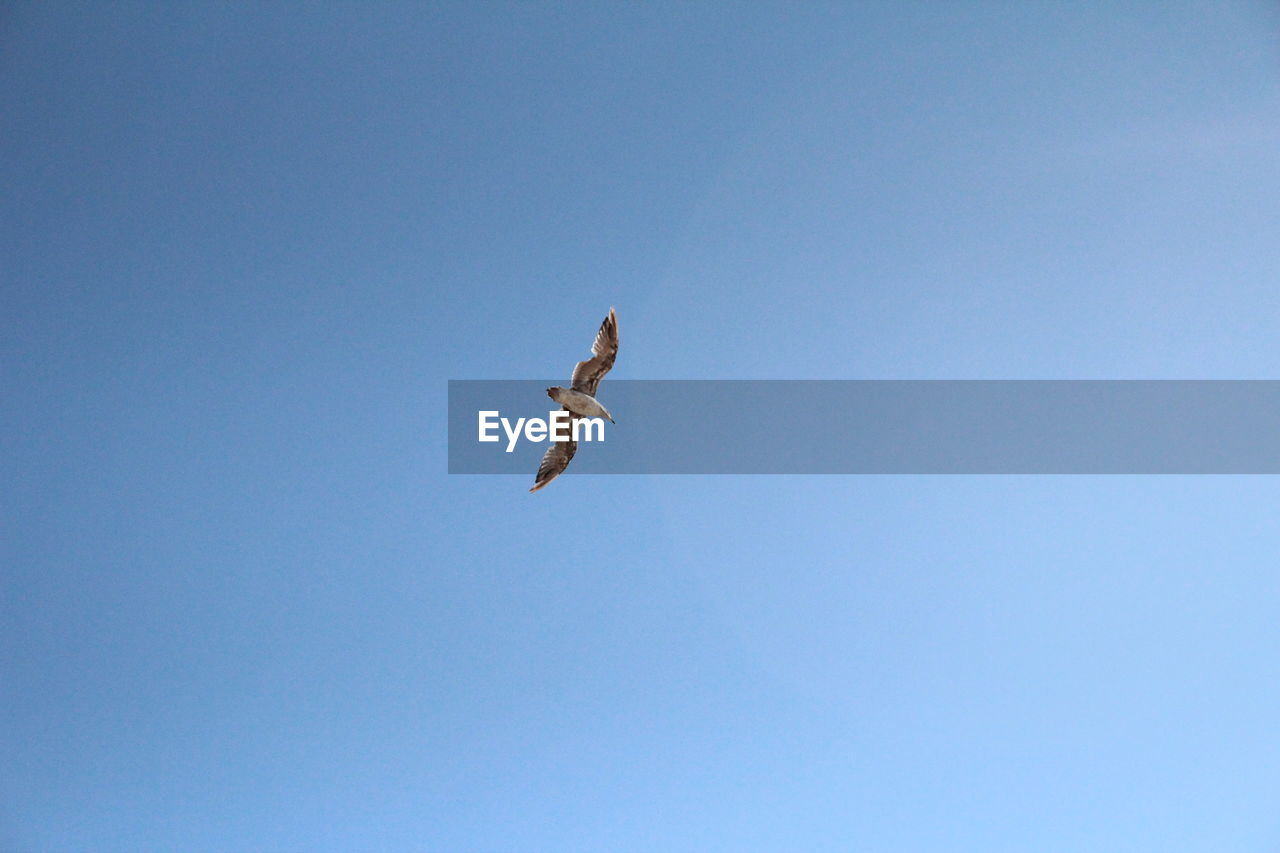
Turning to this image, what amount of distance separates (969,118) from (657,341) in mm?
1282

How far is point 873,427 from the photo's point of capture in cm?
262

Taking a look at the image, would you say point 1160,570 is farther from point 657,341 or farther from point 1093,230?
point 657,341

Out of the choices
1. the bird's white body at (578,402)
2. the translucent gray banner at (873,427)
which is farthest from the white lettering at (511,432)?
the bird's white body at (578,402)

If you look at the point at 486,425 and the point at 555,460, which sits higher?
the point at 486,425

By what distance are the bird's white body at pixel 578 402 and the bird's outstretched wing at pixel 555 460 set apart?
8 cm

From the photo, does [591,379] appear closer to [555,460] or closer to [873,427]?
[555,460]

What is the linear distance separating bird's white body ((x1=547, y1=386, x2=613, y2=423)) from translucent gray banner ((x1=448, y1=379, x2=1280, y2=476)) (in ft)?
0.46

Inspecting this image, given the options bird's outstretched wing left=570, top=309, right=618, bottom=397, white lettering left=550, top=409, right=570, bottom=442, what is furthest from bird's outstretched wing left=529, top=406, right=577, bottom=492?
bird's outstretched wing left=570, top=309, right=618, bottom=397

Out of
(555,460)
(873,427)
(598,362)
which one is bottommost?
(555,460)

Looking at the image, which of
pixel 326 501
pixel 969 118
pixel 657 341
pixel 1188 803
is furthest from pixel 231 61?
pixel 1188 803

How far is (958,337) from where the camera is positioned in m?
2.62

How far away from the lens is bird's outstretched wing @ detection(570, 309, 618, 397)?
241cm

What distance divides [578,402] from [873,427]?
1.00m

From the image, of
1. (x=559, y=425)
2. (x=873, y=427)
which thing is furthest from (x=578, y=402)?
(x=873, y=427)
